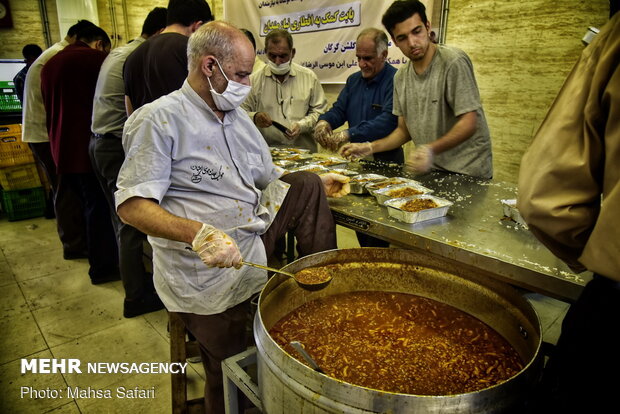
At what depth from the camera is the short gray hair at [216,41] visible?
4.95ft

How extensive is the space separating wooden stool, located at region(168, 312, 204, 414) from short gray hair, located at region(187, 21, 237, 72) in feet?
3.57

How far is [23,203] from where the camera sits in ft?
16.0

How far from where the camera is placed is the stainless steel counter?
1280 mm

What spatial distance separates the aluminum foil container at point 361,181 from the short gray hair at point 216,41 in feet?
3.33

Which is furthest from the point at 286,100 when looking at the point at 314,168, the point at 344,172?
the point at 344,172

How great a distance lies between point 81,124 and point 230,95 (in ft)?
7.98

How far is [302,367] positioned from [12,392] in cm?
220

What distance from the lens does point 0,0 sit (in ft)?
20.7

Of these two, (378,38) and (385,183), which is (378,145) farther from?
(378,38)

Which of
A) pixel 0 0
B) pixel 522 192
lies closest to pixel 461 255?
pixel 522 192

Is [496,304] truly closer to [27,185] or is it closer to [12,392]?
[12,392]

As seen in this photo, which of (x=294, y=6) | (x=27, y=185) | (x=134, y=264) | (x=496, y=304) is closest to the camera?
(x=496, y=304)

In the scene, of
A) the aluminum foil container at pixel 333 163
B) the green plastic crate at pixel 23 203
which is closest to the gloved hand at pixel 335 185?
the aluminum foil container at pixel 333 163

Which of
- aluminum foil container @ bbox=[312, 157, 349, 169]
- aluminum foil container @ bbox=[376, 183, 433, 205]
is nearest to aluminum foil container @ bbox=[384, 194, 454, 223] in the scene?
aluminum foil container @ bbox=[376, 183, 433, 205]
